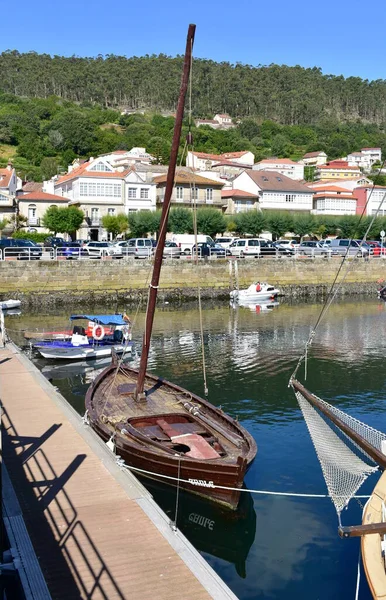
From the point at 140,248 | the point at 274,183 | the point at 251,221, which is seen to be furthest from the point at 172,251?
the point at 274,183

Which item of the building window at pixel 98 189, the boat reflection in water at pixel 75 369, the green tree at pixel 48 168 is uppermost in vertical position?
the green tree at pixel 48 168

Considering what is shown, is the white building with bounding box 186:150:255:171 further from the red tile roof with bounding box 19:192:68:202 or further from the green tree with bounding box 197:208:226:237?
the green tree with bounding box 197:208:226:237

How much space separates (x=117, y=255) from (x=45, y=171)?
6292cm

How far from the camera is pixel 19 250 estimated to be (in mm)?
51594

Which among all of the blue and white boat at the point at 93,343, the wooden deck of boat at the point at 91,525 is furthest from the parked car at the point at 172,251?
the wooden deck of boat at the point at 91,525

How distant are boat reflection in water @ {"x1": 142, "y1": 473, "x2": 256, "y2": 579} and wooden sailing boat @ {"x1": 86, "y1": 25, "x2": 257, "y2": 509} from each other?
448 mm

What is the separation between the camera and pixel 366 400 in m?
22.9

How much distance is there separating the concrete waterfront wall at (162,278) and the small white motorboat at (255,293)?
2.06 m

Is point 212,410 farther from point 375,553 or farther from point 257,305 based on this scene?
point 257,305

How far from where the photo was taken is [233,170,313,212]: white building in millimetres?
85688

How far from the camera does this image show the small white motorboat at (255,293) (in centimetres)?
5028

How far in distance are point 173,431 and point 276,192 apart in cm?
7408

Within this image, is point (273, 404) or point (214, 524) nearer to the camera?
point (214, 524)

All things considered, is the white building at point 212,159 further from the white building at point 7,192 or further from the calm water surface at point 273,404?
the calm water surface at point 273,404
